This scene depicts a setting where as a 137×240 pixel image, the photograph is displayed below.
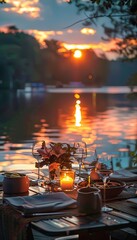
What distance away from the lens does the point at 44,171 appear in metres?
4.20

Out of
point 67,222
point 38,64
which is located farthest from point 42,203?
point 38,64

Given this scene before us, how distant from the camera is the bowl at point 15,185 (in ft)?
10.9

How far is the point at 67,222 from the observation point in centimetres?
266

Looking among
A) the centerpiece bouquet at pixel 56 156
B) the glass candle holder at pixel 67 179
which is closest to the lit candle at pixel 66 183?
the glass candle holder at pixel 67 179

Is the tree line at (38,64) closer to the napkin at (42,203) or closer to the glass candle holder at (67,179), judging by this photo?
the glass candle holder at (67,179)

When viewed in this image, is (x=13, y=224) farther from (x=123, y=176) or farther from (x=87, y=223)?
(x=123, y=176)

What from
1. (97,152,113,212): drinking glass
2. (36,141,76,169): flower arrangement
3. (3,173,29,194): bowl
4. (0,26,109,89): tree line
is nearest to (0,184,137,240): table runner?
(97,152,113,212): drinking glass

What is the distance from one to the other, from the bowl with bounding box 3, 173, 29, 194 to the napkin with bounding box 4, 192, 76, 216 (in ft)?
0.82

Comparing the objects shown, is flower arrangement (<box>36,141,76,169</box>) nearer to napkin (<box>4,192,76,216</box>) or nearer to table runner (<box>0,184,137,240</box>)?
napkin (<box>4,192,76,216</box>)

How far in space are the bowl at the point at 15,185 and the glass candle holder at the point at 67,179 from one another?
215 millimetres

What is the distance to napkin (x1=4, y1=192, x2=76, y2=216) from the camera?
283 cm

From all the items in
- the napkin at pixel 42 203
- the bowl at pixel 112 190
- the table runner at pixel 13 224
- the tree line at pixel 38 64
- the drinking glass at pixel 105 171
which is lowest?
the table runner at pixel 13 224

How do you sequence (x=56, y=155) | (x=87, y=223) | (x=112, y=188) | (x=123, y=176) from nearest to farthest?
(x=87, y=223), (x=112, y=188), (x=56, y=155), (x=123, y=176)

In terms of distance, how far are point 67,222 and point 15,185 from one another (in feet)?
2.42
